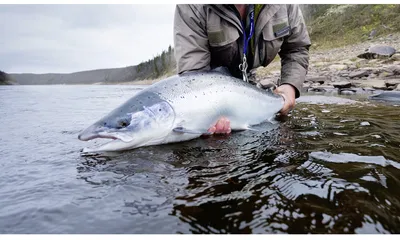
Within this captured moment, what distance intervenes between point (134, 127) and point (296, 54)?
2.47 m

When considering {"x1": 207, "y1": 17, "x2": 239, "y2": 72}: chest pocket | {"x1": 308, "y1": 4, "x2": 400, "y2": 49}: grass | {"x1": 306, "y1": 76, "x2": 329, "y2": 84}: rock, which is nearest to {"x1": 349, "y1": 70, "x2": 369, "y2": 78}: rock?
{"x1": 306, "y1": 76, "x2": 329, "y2": 84}: rock

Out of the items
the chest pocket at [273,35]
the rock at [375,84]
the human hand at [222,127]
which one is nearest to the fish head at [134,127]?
the human hand at [222,127]

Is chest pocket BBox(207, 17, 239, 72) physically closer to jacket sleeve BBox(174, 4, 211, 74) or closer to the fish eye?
jacket sleeve BBox(174, 4, 211, 74)

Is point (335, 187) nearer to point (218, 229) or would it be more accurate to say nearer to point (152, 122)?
point (218, 229)

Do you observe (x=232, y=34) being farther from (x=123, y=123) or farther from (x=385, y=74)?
(x=385, y=74)

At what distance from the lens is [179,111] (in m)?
2.42

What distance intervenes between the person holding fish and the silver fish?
0.57 meters

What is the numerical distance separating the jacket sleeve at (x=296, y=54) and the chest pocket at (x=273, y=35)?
0.21m

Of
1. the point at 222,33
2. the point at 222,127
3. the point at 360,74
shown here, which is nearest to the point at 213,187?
the point at 222,127

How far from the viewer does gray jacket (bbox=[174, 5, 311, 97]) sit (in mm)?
3127

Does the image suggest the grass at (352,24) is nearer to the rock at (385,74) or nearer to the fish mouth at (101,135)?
the rock at (385,74)

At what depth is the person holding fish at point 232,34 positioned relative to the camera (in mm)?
3133

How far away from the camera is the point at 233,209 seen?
126 cm

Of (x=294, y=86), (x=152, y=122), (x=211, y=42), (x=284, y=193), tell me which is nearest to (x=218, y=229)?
(x=284, y=193)
